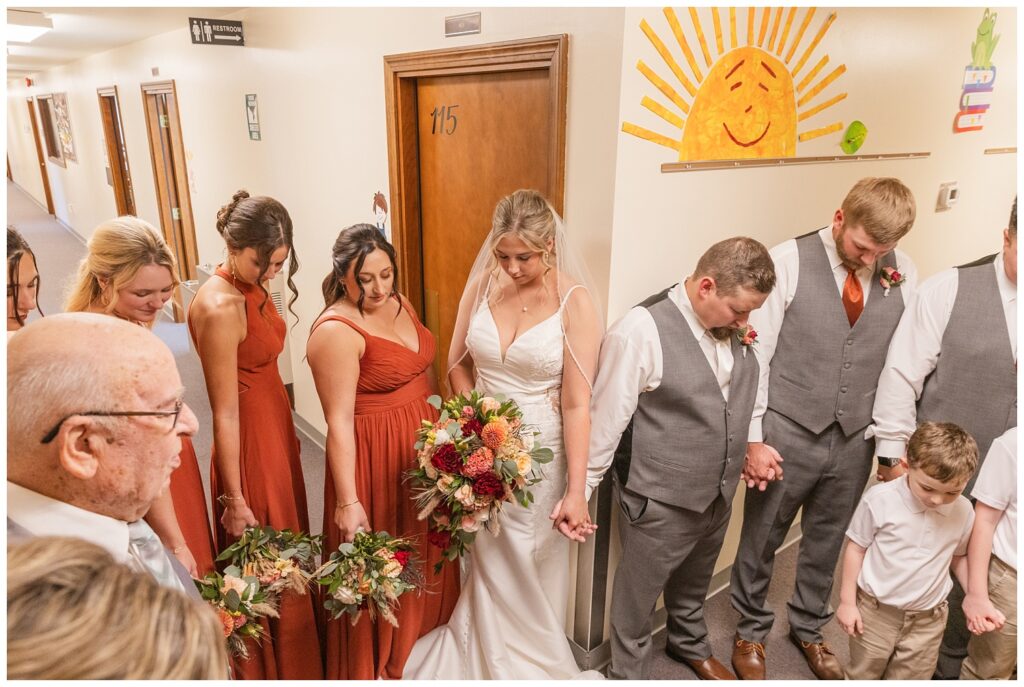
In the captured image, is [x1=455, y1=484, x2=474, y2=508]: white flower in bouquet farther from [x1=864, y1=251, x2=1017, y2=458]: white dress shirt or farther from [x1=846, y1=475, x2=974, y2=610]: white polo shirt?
[x1=864, y1=251, x2=1017, y2=458]: white dress shirt

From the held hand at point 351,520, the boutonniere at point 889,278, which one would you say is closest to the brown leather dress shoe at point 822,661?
the boutonniere at point 889,278

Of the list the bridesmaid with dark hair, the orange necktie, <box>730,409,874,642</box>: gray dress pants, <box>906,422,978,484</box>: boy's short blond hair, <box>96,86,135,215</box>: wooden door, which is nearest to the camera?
the bridesmaid with dark hair

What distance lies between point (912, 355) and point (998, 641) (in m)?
0.89

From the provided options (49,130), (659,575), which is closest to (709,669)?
(659,575)

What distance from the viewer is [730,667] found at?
92.3 inches

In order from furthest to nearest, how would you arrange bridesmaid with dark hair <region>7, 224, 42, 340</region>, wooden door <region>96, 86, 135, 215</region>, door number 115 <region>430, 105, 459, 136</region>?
wooden door <region>96, 86, 135, 215</region>, door number 115 <region>430, 105, 459, 136</region>, bridesmaid with dark hair <region>7, 224, 42, 340</region>

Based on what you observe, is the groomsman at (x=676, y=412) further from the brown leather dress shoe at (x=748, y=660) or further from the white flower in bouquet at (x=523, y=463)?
the brown leather dress shoe at (x=748, y=660)

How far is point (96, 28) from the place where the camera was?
3.92 m

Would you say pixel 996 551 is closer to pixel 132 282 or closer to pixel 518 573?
pixel 518 573

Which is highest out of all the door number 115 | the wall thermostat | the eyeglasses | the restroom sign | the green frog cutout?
the restroom sign

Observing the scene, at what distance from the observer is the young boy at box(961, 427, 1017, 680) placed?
170cm

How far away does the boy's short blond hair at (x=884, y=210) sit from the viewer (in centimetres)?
187

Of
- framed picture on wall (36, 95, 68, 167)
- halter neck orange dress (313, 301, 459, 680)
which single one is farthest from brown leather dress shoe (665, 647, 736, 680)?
framed picture on wall (36, 95, 68, 167)

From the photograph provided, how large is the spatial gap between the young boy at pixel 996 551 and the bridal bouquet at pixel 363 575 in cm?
164
